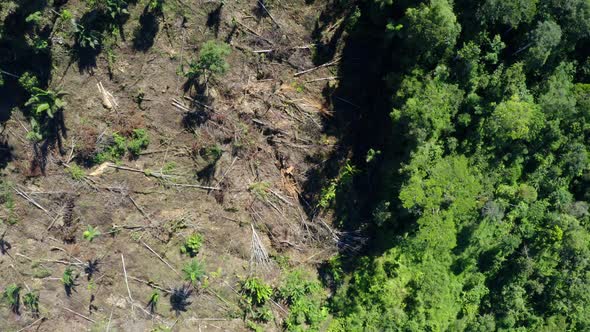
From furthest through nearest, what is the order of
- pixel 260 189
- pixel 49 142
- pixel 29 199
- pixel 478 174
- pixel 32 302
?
pixel 260 189, pixel 478 174, pixel 32 302, pixel 29 199, pixel 49 142

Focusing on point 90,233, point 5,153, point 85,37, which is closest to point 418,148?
point 90,233

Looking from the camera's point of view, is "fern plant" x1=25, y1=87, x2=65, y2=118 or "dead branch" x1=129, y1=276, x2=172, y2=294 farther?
"dead branch" x1=129, y1=276, x2=172, y2=294

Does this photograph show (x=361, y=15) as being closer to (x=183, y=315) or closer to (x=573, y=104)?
(x=573, y=104)

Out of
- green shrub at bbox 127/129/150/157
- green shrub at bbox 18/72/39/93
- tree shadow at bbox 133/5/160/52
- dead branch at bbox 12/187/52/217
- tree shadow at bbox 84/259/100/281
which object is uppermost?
tree shadow at bbox 133/5/160/52

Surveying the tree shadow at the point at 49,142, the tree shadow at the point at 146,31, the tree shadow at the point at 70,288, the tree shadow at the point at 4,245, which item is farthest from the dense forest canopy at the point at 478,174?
the tree shadow at the point at 4,245

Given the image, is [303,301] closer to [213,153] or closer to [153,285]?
[153,285]

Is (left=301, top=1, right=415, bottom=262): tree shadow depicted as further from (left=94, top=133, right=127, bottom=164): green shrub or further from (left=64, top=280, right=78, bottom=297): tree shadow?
(left=64, top=280, right=78, bottom=297): tree shadow

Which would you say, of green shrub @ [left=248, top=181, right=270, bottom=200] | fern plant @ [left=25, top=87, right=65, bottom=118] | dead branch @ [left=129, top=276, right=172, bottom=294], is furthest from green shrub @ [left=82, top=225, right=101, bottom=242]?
green shrub @ [left=248, top=181, right=270, bottom=200]

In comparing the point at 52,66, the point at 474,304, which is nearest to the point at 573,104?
the point at 474,304
